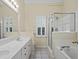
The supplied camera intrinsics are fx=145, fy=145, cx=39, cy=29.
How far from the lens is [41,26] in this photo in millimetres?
8914

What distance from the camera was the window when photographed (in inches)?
349

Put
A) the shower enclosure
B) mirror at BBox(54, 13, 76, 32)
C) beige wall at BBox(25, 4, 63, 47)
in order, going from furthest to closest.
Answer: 1. beige wall at BBox(25, 4, 63, 47)
2. mirror at BBox(54, 13, 76, 32)
3. the shower enclosure

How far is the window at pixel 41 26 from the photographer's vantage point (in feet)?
29.0

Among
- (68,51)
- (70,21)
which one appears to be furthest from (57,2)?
(68,51)

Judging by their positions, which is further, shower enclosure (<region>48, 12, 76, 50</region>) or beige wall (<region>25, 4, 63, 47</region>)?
Answer: beige wall (<region>25, 4, 63, 47</region>)

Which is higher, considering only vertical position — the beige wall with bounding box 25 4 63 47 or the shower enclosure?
the beige wall with bounding box 25 4 63 47

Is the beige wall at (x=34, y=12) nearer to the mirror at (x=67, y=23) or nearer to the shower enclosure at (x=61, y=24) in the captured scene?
the mirror at (x=67, y=23)

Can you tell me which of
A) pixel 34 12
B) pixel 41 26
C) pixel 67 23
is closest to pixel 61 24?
pixel 67 23

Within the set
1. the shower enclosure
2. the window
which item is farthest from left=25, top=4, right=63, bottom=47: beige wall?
the shower enclosure

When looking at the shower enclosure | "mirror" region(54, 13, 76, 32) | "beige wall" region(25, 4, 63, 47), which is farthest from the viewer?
"beige wall" region(25, 4, 63, 47)

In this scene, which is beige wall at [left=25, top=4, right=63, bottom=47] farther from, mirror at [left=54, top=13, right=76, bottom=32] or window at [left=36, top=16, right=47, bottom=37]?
mirror at [left=54, top=13, right=76, bottom=32]

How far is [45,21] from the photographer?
29.4ft

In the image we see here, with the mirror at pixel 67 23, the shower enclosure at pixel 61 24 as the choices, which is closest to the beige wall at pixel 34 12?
the mirror at pixel 67 23

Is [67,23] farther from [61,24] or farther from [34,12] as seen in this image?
[34,12]
